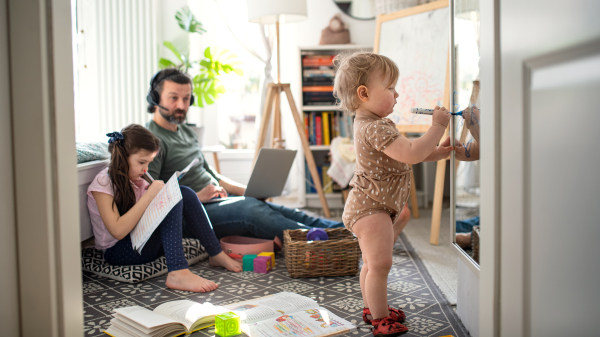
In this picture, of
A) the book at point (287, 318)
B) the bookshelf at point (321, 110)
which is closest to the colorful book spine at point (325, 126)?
the bookshelf at point (321, 110)

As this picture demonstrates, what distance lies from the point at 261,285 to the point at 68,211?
91 centimetres

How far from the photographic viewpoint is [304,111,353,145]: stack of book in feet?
11.2

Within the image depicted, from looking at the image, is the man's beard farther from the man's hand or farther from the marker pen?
the marker pen

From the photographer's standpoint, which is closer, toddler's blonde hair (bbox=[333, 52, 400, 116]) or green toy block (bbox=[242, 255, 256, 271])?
toddler's blonde hair (bbox=[333, 52, 400, 116])

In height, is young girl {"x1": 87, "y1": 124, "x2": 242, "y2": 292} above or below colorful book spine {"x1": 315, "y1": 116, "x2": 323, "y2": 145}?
below

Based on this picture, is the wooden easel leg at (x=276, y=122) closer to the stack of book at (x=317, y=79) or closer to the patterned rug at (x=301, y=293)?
the stack of book at (x=317, y=79)

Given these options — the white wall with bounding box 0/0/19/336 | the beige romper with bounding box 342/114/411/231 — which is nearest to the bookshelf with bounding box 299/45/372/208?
the beige romper with bounding box 342/114/411/231

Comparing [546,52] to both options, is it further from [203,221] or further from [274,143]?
[274,143]

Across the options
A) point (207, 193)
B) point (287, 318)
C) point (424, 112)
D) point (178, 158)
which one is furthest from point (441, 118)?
point (178, 158)

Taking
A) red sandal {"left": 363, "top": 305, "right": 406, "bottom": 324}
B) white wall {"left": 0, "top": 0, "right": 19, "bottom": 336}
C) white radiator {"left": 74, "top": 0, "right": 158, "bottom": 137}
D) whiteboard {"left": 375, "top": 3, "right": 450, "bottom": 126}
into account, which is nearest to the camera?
white wall {"left": 0, "top": 0, "right": 19, "bottom": 336}

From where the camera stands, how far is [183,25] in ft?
10.8

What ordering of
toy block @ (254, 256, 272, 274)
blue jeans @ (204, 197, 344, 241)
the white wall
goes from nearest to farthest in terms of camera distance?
the white wall → toy block @ (254, 256, 272, 274) → blue jeans @ (204, 197, 344, 241)

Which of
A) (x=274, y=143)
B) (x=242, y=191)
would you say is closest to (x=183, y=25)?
(x=274, y=143)

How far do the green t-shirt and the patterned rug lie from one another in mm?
437
